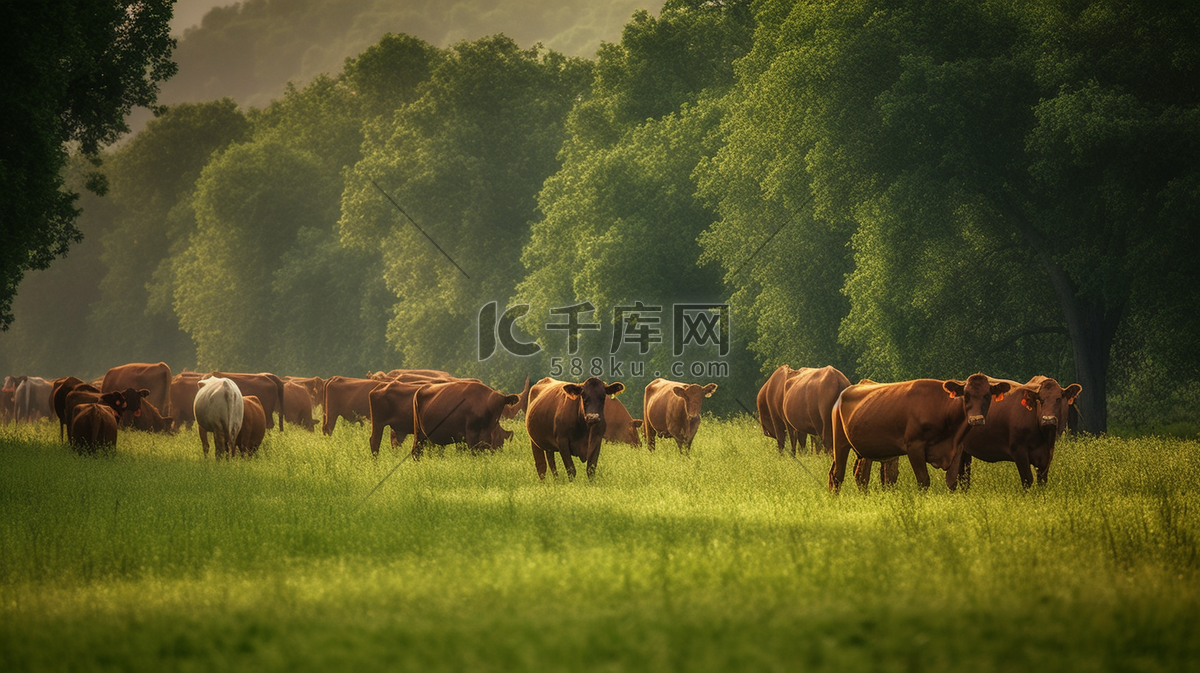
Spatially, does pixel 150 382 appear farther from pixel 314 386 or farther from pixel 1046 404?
pixel 1046 404

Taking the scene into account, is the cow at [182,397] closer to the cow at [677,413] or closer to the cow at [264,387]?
the cow at [264,387]

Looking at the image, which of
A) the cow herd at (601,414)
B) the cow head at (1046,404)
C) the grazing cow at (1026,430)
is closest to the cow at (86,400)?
the cow herd at (601,414)

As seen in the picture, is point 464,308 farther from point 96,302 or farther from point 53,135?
point 96,302

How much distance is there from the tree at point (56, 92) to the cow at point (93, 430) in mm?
2907

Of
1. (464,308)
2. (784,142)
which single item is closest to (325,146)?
(464,308)

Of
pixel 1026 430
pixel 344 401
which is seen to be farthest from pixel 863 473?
pixel 344 401

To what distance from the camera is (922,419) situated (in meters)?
12.8

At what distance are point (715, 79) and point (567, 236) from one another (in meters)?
9.06

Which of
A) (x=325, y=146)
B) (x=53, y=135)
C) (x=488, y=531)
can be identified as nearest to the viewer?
(x=488, y=531)

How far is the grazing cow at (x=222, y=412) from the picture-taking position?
1881 cm

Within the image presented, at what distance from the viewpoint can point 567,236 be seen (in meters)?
37.8

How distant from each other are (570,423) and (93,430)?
34.4 feet

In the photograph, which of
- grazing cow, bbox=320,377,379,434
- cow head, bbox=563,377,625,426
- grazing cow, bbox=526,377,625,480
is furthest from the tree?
cow head, bbox=563,377,625,426

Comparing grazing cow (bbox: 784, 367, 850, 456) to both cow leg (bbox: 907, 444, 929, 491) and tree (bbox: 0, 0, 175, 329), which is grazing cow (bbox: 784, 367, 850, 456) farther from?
tree (bbox: 0, 0, 175, 329)
